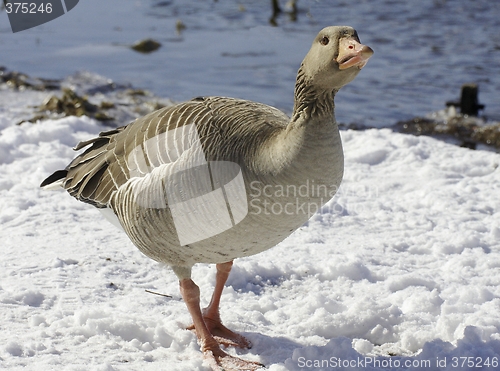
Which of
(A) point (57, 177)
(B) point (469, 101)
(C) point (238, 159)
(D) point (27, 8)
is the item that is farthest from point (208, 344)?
(D) point (27, 8)

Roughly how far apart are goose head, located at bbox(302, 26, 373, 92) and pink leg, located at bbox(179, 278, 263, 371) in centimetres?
154

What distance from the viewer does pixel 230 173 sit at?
3535mm

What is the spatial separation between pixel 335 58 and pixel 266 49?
11.3 metres

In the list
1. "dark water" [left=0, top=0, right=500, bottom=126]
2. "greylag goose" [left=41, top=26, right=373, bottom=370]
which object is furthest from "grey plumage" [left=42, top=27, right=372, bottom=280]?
"dark water" [left=0, top=0, right=500, bottom=126]

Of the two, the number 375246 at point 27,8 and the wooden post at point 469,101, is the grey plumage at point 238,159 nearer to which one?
the wooden post at point 469,101

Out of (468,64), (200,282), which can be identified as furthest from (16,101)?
(468,64)

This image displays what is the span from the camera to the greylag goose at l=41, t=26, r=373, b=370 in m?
3.46

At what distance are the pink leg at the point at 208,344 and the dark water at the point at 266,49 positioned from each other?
22.3ft

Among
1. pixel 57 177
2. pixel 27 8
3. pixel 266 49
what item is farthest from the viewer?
pixel 27 8

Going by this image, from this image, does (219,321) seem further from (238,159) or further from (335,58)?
(335,58)

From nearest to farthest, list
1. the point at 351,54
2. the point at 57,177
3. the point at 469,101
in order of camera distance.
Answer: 1. the point at 351,54
2. the point at 57,177
3. the point at 469,101

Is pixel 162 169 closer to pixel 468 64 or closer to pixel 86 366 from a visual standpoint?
pixel 86 366

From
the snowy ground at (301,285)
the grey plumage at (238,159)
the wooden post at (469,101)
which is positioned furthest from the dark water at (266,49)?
the grey plumage at (238,159)

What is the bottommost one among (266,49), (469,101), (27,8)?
(469,101)
